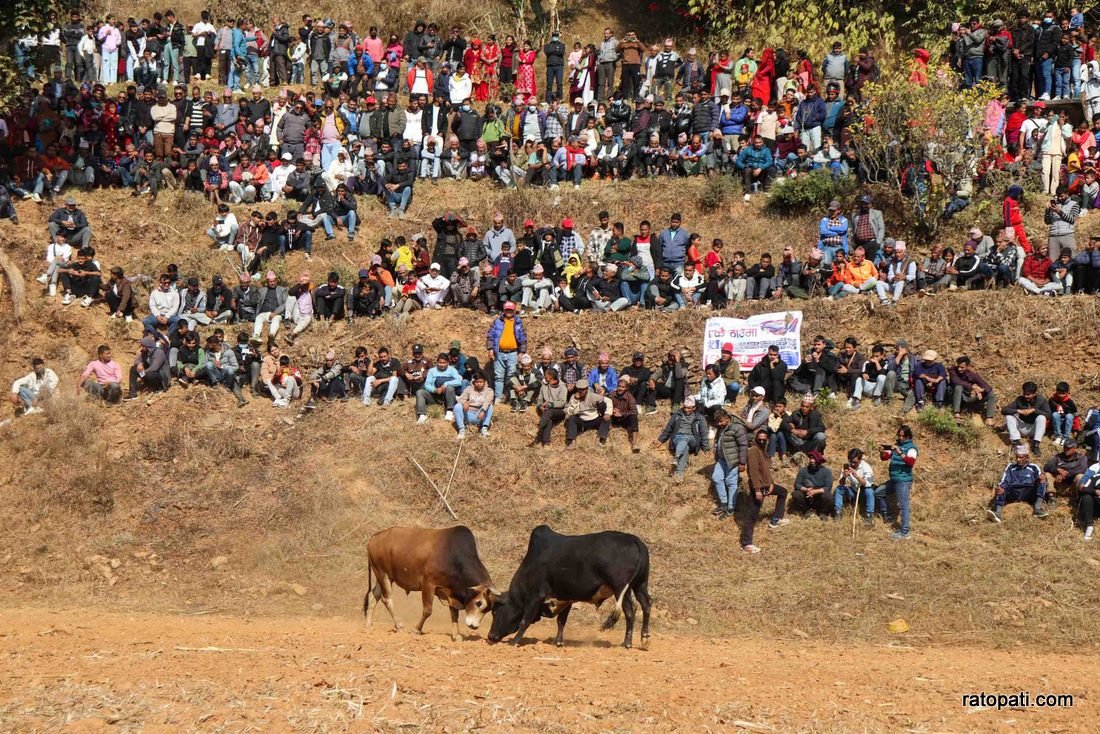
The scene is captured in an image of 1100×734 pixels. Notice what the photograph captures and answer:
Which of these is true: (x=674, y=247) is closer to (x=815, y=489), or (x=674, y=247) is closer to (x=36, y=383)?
(x=815, y=489)

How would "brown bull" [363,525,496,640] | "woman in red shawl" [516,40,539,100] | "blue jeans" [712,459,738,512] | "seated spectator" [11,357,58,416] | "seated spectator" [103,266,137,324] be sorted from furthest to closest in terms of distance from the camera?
1. "woman in red shawl" [516,40,539,100]
2. "seated spectator" [103,266,137,324]
3. "seated spectator" [11,357,58,416]
4. "blue jeans" [712,459,738,512]
5. "brown bull" [363,525,496,640]

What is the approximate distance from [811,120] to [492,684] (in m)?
18.5

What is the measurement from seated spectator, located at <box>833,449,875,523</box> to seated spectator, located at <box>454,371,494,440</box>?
21.3 ft

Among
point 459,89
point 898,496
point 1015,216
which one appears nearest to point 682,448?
point 898,496

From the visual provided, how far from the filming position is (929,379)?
922 inches

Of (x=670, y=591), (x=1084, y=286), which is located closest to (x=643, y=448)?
(x=670, y=591)

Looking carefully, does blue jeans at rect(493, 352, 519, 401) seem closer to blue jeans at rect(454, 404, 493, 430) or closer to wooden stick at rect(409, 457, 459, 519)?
blue jeans at rect(454, 404, 493, 430)

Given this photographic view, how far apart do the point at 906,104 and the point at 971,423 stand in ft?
26.2

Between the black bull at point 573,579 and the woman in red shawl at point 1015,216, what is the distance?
12.6m

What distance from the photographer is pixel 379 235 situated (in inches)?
1216

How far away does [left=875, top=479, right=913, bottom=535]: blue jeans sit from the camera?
21.3 m

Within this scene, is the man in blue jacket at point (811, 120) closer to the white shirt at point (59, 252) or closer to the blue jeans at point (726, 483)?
the blue jeans at point (726, 483)

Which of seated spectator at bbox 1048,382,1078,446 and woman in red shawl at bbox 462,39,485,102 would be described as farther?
woman in red shawl at bbox 462,39,485,102

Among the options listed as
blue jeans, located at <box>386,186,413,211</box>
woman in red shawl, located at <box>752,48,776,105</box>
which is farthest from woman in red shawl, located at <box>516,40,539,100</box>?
woman in red shawl, located at <box>752,48,776,105</box>
